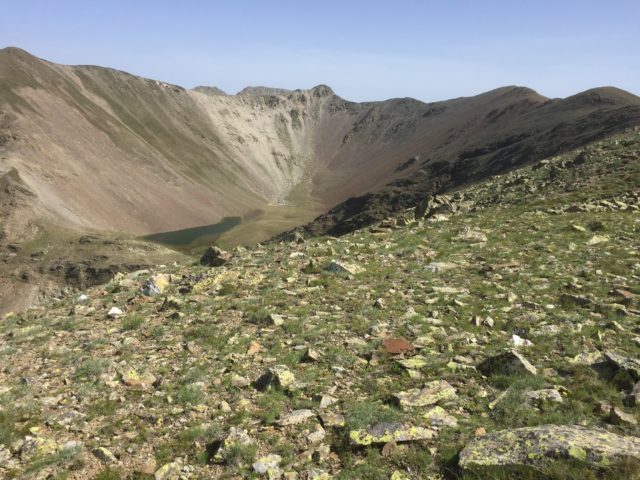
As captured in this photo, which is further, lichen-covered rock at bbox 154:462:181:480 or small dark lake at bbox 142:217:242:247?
small dark lake at bbox 142:217:242:247

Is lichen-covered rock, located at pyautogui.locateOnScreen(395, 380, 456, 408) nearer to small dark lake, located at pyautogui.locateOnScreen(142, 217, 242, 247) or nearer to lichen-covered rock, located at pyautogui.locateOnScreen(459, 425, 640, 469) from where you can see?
lichen-covered rock, located at pyautogui.locateOnScreen(459, 425, 640, 469)

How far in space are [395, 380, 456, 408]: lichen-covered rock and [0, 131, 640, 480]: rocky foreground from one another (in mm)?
35

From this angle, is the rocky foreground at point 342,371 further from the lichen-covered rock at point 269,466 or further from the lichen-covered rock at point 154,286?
the lichen-covered rock at point 154,286

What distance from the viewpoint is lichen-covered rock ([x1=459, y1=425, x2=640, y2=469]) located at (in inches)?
251

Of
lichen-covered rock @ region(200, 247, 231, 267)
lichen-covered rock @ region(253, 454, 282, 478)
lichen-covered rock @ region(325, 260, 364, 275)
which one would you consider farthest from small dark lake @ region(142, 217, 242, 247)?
lichen-covered rock @ region(253, 454, 282, 478)

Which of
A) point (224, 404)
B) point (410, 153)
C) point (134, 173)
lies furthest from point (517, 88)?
point (224, 404)

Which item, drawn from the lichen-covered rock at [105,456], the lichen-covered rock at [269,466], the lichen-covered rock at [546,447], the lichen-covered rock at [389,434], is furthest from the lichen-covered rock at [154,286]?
the lichen-covered rock at [546,447]

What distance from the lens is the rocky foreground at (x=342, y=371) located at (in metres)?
7.45

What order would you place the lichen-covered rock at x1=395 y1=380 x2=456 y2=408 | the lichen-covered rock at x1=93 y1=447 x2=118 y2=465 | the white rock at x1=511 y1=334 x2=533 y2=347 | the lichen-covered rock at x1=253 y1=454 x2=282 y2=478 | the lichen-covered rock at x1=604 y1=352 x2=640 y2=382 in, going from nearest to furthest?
the lichen-covered rock at x1=253 y1=454 x2=282 y2=478 < the lichen-covered rock at x1=93 y1=447 x2=118 y2=465 < the lichen-covered rock at x1=395 y1=380 x2=456 y2=408 < the lichen-covered rock at x1=604 y1=352 x2=640 y2=382 < the white rock at x1=511 y1=334 x2=533 y2=347

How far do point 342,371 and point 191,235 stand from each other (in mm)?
123789

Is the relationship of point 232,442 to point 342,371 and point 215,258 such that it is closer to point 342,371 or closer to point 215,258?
point 342,371

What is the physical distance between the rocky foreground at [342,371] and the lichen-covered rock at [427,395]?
1.4 inches

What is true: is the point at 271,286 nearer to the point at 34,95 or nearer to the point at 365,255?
the point at 365,255

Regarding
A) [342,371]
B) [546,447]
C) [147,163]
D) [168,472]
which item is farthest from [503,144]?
[168,472]
